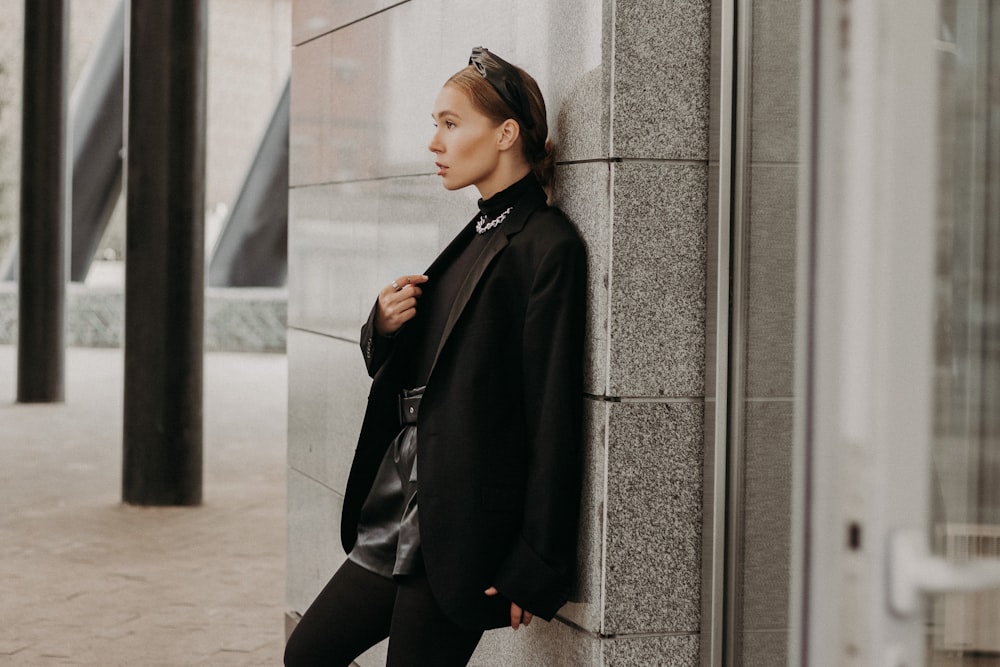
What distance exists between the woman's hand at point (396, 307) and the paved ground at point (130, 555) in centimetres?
251

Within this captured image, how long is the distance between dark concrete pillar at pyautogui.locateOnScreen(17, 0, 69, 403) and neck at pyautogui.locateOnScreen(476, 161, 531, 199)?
1171 centimetres

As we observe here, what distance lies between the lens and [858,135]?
170 centimetres

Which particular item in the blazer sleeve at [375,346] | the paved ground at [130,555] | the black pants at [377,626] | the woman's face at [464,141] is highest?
the woman's face at [464,141]

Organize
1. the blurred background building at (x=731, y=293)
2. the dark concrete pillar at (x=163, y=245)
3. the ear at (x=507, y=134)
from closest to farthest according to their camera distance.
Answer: the blurred background building at (x=731, y=293)
the ear at (x=507, y=134)
the dark concrete pillar at (x=163, y=245)

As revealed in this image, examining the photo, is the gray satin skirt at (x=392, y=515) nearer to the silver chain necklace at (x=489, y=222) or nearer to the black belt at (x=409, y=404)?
the black belt at (x=409, y=404)

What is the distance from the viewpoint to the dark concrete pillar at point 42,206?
1412 centimetres

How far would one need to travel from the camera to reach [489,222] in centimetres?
327

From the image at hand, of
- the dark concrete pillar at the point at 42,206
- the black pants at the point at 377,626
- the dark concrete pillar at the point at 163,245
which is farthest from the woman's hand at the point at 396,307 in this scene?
the dark concrete pillar at the point at 42,206

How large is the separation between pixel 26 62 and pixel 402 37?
1078 cm

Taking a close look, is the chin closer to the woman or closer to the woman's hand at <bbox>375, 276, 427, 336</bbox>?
the woman

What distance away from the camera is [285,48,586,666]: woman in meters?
3.00

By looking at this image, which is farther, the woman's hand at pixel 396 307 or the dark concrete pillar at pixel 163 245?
the dark concrete pillar at pixel 163 245

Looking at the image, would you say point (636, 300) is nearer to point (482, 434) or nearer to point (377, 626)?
point (482, 434)

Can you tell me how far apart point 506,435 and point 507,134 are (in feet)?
2.26
